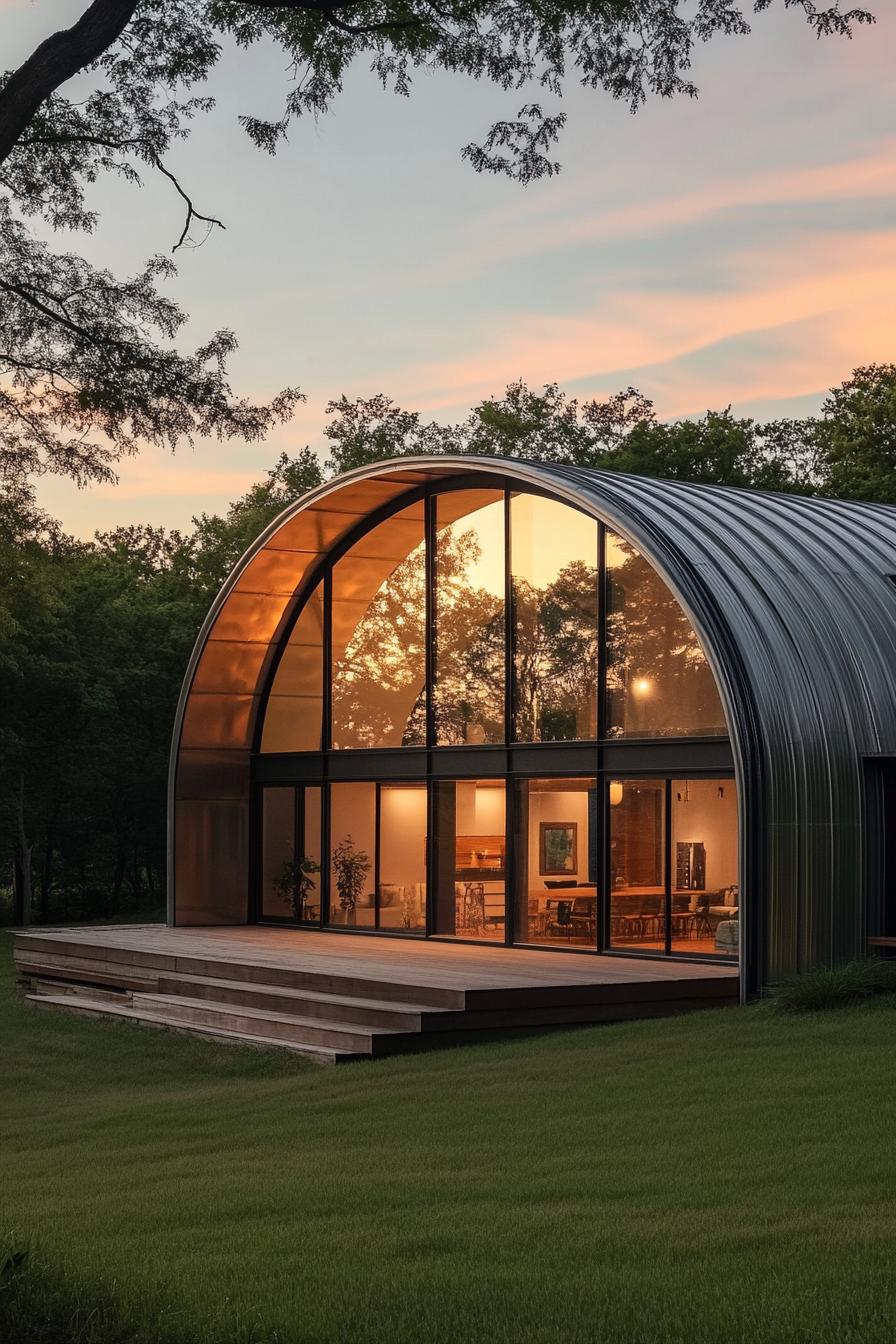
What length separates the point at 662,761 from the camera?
59.2 ft

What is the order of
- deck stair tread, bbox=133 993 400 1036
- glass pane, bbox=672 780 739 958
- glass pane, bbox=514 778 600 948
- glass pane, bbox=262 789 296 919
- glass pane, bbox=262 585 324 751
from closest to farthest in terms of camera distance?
deck stair tread, bbox=133 993 400 1036, glass pane, bbox=672 780 739 958, glass pane, bbox=514 778 600 948, glass pane, bbox=262 585 324 751, glass pane, bbox=262 789 296 919

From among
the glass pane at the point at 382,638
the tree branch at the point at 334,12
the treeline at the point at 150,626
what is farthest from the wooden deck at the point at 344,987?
the treeline at the point at 150,626

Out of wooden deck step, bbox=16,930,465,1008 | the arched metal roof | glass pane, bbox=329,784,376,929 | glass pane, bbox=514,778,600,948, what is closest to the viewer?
wooden deck step, bbox=16,930,465,1008

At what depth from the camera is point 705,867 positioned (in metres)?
17.5

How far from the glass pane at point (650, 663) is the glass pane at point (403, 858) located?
12.9 feet

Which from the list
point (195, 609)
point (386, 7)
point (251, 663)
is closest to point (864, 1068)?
point (386, 7)

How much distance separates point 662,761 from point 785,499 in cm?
509

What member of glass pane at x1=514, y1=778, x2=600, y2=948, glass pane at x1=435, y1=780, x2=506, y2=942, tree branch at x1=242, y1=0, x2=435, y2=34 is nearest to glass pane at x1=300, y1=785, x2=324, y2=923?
glass pane at x1=435, y1=780, x2=506, y2=942

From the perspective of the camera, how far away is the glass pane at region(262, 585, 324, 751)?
23766mm

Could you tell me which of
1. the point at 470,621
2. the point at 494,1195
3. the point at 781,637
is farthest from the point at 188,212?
the point at 470,621

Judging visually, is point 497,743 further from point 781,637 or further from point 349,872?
point 781,637

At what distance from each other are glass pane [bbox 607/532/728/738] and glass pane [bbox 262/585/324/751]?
6176 millimetres

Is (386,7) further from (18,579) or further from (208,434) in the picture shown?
(18,579)

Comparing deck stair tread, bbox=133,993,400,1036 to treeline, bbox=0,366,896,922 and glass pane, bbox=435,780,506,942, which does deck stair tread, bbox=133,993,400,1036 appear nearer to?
glass pane, bbox=435,780,506,942
